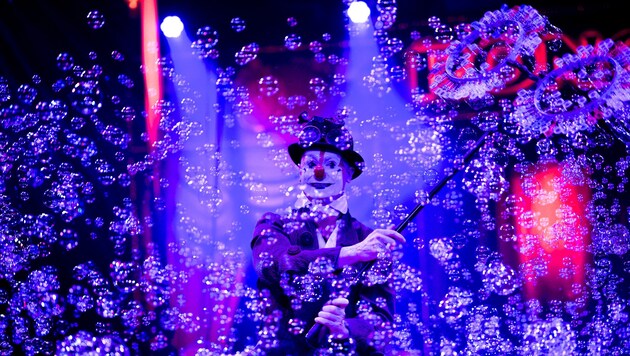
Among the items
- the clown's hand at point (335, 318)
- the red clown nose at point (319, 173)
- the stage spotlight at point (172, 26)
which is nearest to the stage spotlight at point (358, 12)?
the stage spotlight at point (172, 26)

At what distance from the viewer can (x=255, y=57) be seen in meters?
4.91

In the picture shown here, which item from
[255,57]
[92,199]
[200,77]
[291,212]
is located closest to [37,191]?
[92,199]

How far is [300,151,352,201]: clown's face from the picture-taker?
3.36m

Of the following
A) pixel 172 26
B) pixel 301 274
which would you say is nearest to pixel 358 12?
pixel 172 26

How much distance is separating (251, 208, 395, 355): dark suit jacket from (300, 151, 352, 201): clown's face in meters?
0.18

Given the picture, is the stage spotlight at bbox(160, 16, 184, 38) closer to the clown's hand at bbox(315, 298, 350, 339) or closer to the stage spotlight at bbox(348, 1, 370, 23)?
the stage spotlight at bbox(348, 1, 370, 23)

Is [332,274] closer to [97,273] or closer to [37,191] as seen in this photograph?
[97,273]

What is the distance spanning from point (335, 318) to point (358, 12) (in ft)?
8.54

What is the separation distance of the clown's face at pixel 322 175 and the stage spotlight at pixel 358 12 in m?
1.70

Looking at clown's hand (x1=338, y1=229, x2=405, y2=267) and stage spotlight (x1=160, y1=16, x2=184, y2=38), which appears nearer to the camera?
clown's hand (x1=338, y1=229, x2=405, y2=267)

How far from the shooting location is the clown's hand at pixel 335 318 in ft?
9.40

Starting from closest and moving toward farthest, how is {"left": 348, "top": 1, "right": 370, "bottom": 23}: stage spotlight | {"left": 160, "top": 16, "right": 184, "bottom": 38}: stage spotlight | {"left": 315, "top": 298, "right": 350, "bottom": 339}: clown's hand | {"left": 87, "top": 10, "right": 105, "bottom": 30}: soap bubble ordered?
{"left": 315, "top": 298, "right": 350, "bottom": 339}: clown's hand, {"left": 348, "top": 1, "right": 370, "bottom": 23}: stage spotlight, {"left": 87, "top": 10, "right": 105, "bottom": 30}: soap bubble, {"left": 160, "top": 16, "right": 184, "bottom": 38}: stage spotlight

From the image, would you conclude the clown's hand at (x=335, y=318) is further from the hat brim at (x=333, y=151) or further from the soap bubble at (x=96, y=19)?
the soap bubble at (x=96, y=19)

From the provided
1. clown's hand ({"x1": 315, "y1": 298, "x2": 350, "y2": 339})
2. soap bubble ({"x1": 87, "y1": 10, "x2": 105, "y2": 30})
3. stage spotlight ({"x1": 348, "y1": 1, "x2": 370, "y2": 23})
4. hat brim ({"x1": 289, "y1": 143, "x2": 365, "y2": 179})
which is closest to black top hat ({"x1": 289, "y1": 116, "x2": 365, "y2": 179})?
hat brim ({"x1": 289, "y1": 143, "x2": 365, "y2": 179})
